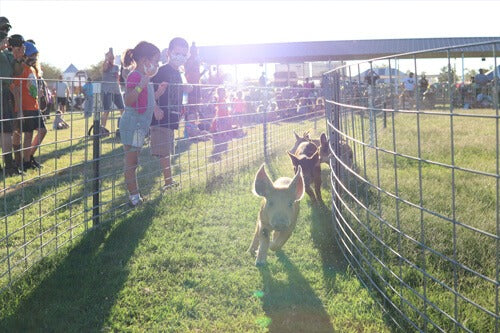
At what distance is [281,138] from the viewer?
11.3m

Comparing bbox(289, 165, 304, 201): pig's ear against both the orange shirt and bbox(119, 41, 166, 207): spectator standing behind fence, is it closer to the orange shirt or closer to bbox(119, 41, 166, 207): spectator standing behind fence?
bbox(119, 41, 166, 207): spectator standing behind fence

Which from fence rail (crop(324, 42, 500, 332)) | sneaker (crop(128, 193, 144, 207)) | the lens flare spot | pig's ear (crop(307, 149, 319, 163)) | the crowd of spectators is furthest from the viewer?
pig's ear (crop(307, 149, 319, 163))

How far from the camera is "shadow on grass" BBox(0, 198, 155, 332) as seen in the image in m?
3.11

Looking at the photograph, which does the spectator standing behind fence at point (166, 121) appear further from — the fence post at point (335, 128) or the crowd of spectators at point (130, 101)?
the fence post at point (335, 128)

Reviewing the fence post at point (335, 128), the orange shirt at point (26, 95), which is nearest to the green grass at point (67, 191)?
the orange shirt at point (26, 95)

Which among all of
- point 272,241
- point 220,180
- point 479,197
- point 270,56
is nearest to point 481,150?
point 479,197

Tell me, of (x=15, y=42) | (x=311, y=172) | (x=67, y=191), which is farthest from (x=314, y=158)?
(x=15, y=42)

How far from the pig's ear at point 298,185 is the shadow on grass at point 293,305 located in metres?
0.62

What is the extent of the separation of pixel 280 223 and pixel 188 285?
2.85ft

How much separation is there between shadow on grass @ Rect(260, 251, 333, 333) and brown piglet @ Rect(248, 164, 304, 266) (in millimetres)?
262

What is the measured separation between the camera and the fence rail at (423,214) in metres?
2.39

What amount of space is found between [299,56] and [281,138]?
1831 centimetres

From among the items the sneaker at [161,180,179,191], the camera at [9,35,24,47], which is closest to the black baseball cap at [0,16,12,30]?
the camera at [9,35,24,47]

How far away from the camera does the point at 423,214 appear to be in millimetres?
4164
